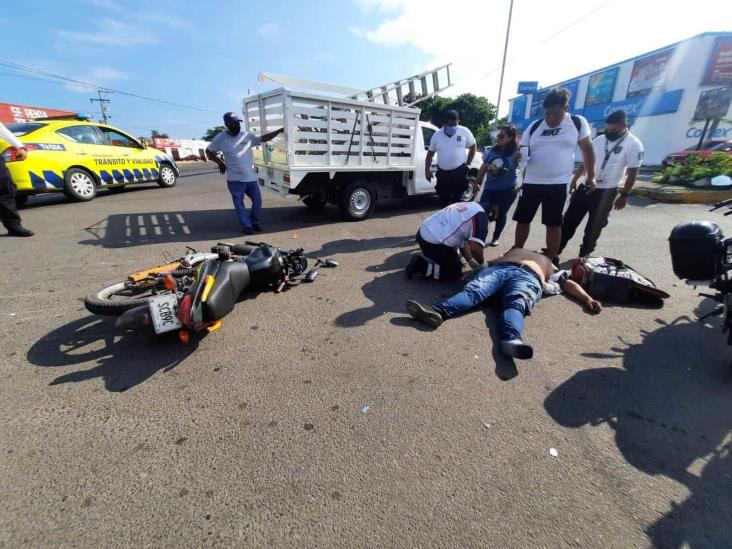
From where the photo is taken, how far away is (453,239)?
3.43 m

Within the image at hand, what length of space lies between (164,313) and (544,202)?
4044 mm

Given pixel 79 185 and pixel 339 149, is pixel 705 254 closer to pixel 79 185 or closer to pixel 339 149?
pixel 339 149

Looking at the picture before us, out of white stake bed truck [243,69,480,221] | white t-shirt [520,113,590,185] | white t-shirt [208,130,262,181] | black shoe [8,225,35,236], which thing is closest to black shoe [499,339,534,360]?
white t-shirt [520,113,590,185]

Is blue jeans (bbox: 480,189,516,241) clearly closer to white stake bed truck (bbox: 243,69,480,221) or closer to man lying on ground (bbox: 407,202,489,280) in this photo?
man lying on ground (bbox: 407,202,489,280)

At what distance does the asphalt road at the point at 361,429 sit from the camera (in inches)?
52.4

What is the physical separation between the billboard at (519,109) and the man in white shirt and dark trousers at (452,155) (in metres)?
38.0

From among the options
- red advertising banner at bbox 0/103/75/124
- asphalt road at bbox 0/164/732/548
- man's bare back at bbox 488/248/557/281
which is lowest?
asphalt road at bbox 0/164/732/548

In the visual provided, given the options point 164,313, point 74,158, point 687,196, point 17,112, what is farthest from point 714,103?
point 17,112

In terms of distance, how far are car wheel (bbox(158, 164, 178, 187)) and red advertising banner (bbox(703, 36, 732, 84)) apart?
28818mm

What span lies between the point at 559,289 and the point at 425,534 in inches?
110

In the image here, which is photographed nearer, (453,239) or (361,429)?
(361,429)

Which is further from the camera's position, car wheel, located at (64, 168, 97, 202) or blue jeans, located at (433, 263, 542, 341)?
car wheel, located at (64, 168, 97, 202)

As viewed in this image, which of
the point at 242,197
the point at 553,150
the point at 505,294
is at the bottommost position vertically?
the point at 505,294

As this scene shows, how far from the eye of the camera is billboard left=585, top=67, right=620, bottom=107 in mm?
24578
